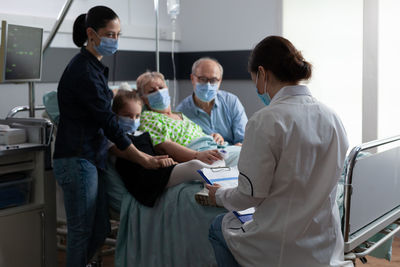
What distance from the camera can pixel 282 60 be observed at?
1.70 metres

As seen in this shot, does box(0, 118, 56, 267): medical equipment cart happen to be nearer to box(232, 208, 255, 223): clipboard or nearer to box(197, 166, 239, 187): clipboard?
box(197, 166, 239, 187): clipboard

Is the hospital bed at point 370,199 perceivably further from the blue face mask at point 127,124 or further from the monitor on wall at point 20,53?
the monitor on wall at point 20,53

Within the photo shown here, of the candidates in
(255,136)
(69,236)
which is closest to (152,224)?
(69,236)

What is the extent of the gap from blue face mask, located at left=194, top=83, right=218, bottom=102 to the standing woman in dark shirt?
81 centimetres

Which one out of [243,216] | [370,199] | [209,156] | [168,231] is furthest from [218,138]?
[243,216]

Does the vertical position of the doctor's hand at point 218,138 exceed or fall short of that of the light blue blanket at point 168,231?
it exceeds it

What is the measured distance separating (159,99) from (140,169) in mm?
505

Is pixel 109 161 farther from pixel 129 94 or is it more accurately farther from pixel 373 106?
pixel 373 106

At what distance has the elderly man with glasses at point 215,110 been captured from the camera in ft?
10.8

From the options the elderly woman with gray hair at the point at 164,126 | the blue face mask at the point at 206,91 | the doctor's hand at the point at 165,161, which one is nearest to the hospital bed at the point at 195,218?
the doctor's hand at the point at 165,161

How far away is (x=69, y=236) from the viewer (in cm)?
253

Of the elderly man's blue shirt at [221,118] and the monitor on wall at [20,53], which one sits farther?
the elderly man's blue shirt at [221,118]

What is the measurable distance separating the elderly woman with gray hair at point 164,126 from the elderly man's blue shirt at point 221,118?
0.33m

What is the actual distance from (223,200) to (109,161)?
3.47 ft
